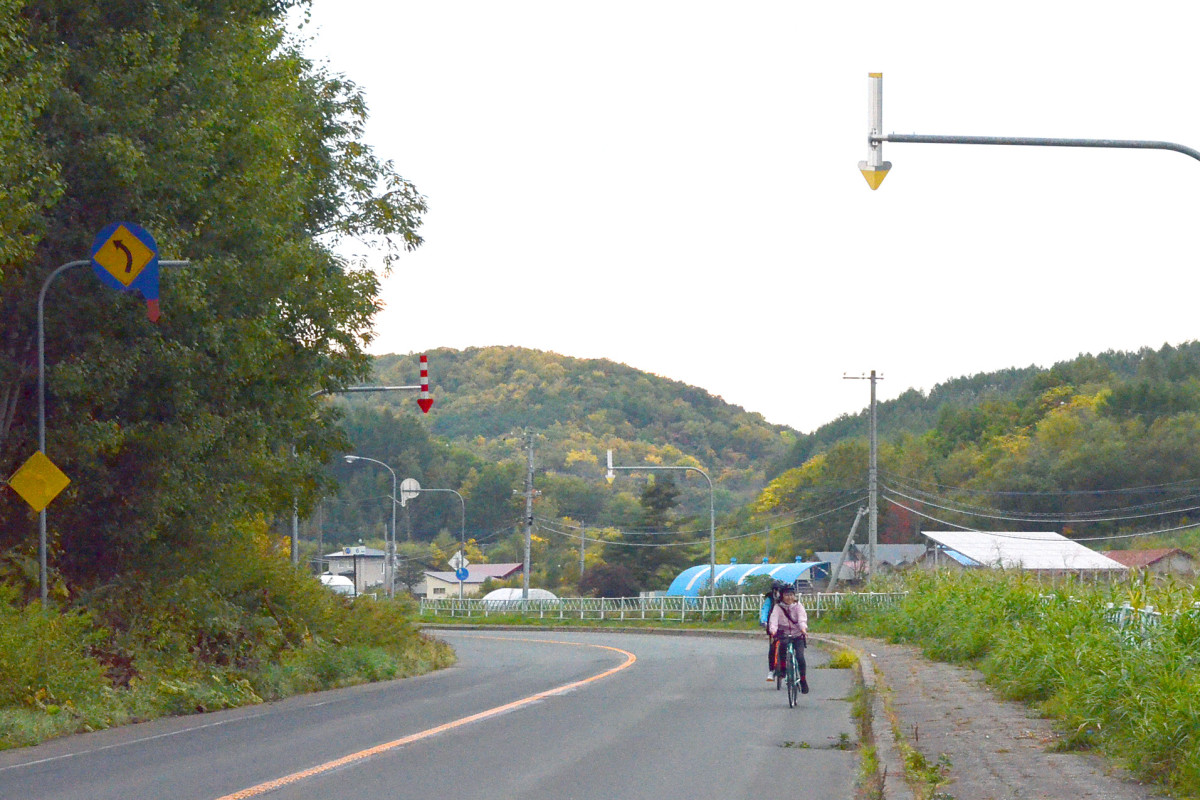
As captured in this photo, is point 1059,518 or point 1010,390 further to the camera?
point 1010,390

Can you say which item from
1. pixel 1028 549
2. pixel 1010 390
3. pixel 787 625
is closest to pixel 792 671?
pixel 787 625

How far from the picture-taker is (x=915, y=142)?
1170 cm

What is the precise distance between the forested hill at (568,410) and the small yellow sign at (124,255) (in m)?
123

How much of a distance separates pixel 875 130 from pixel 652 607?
45.2 meters

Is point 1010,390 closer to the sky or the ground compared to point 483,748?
closer to the sky

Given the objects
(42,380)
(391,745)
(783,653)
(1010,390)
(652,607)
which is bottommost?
(652,607)

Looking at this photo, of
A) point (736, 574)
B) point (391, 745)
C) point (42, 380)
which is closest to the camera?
point (391, 745)

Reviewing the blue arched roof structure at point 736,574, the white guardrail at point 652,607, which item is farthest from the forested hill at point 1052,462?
the white guardrail at point 652,607

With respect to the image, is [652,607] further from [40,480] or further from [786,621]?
[40,480]

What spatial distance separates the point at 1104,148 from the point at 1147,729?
217 inches

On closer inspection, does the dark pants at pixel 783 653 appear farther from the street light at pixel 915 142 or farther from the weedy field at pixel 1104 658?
the street light at pixel 915 142

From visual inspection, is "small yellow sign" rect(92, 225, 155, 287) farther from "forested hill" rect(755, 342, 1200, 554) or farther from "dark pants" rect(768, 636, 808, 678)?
"forested hill" rect(755, 342, 1200, 554)

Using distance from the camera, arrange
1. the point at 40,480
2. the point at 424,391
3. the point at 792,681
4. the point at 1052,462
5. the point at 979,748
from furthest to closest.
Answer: the point at 1052,462 → the point at 424,391 → the point at 792,681 → the point at 40,480 → the point at 979,748

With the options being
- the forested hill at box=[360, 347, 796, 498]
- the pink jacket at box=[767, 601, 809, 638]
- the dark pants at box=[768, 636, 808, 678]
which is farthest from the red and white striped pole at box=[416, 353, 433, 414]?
the forested hill at box=[360, 347, 796, 498]
